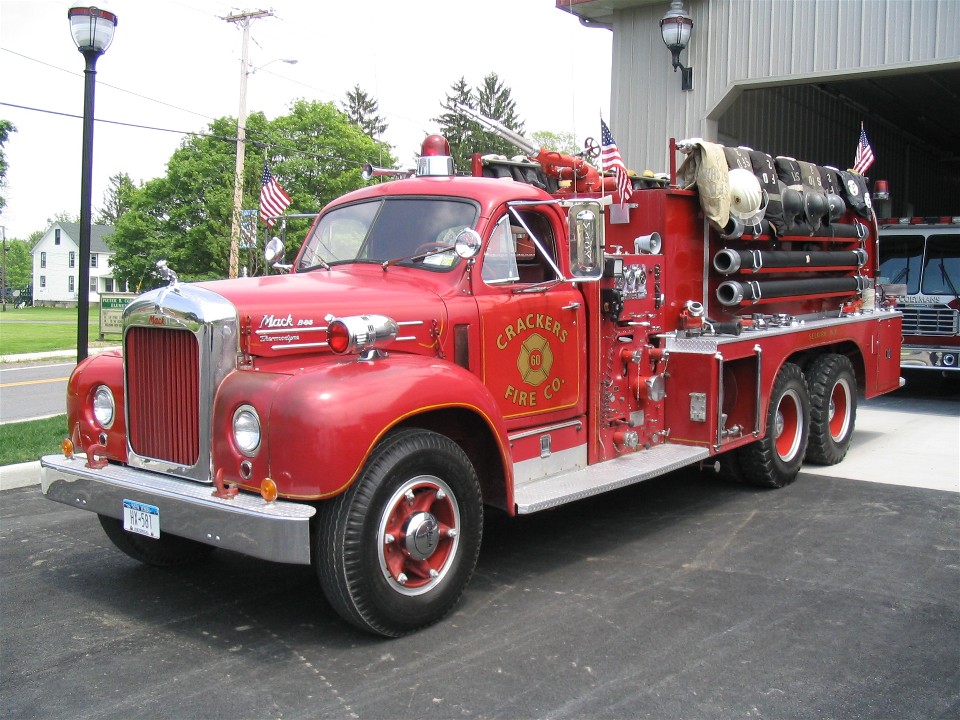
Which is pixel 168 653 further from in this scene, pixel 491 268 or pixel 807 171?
pixel 807 171

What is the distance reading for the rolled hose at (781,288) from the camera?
7.22 m

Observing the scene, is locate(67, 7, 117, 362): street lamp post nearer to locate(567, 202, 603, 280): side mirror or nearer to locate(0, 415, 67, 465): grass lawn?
locate(0, 415, 67, 465): grass lawn

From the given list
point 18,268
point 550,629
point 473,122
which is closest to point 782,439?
point 550,629

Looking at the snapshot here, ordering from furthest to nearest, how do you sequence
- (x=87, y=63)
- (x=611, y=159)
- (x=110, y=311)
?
(x=110, y=311) → (x=87, y=63) → (x=611, y=159)

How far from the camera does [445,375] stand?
177 inches

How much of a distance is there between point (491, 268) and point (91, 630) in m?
2.84

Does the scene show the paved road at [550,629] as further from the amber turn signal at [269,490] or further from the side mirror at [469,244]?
the side mirror at [469,244]

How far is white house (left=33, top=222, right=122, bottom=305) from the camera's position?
243ft

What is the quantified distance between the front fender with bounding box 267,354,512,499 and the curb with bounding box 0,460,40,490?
447 centimetres

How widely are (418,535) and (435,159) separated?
8.78ft

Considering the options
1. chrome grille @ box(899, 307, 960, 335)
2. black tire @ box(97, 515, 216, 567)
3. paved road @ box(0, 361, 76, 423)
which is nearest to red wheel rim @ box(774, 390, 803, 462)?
black tire @ box(97, 515, 216, 567)

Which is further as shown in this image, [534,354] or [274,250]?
[274,250]

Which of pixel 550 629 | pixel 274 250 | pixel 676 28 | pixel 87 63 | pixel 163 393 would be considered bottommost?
pixel 550 629

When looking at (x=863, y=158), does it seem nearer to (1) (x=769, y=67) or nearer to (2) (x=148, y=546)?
(1) (x=769, y=67)
